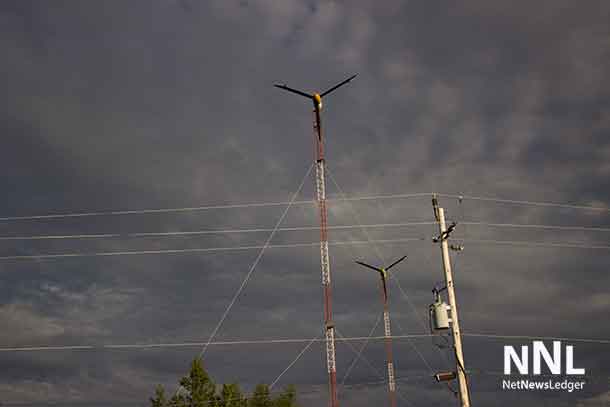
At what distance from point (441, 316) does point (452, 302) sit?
4.14 ft

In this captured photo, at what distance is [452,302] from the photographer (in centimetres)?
3603

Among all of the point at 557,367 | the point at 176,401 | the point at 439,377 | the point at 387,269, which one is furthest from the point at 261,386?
the point at 439,377

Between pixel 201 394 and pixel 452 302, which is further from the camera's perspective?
pixel 201 394

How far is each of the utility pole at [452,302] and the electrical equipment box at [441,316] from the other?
49 centimetres

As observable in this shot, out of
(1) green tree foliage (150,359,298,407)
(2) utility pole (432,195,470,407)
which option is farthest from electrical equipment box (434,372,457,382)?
(1) green tree foliage (150,359,298,407)

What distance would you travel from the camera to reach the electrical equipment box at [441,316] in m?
36.6

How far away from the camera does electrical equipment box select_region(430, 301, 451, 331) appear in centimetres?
3662

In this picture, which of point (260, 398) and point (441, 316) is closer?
point (441, 316)

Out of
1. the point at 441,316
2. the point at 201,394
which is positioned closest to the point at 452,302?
the point at 441,316

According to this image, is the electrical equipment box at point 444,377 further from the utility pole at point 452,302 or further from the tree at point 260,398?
the tree at point 260,398

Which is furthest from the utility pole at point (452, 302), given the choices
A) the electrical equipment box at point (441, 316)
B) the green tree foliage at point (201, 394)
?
the green tree foliage at point (201, 394)

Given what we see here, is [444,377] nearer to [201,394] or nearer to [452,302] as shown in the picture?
[452,302]

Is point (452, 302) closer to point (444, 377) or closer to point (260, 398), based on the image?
point (444, 377)

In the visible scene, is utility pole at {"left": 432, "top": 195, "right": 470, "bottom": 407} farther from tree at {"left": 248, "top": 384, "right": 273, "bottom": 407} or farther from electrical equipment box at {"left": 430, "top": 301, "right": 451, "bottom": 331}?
tree at {"left": 248, "top": 384, "right": 273, "bottom": 407}
